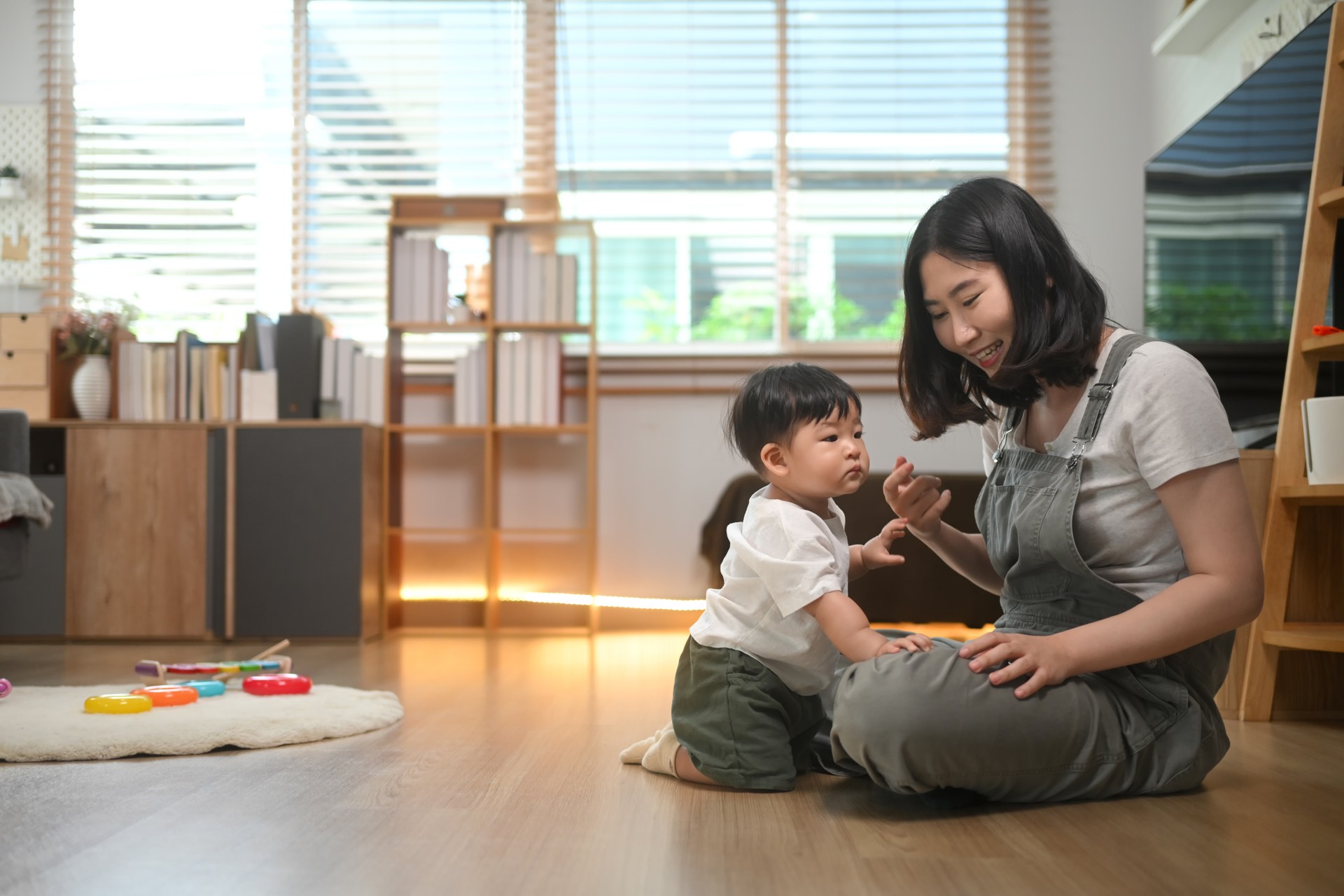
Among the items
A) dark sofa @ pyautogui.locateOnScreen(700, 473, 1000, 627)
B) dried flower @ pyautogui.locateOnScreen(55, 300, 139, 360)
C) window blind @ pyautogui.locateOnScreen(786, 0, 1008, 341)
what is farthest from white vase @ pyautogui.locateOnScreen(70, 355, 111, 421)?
window blind @ pyautogui.locateOnScreen(786, 0, 1008, 341)

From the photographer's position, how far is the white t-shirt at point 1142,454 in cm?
120

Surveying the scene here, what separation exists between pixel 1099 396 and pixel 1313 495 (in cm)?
78

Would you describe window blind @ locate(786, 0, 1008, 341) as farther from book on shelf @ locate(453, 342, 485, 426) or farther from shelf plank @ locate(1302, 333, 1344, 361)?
shelf plank @ locate(1302, 333, 1344, 361)

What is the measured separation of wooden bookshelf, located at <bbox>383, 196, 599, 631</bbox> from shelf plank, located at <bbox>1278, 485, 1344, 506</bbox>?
196 centimetres

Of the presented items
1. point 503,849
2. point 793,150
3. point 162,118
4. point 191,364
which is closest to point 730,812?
point 503,849

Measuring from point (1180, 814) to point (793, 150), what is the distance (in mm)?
2924

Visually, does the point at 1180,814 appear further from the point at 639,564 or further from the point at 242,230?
the point at 242,230

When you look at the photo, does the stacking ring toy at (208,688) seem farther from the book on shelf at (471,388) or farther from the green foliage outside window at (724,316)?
the green foliage outside window at (724,316)

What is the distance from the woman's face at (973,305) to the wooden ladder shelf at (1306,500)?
908 mm

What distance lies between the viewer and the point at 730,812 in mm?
1270

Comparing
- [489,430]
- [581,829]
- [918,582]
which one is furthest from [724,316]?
[581,829]

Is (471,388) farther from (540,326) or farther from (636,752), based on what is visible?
(636,752)

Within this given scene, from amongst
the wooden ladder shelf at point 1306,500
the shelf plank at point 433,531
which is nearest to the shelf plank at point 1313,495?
the wooden ladder shelf at point 1306,500

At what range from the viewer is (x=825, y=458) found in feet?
4.47
